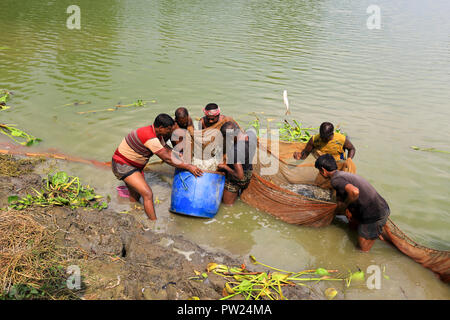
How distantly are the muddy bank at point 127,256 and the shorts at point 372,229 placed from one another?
3.74 feet

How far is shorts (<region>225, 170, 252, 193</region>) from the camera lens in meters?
4.57

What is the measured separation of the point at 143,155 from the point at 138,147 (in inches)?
6.0

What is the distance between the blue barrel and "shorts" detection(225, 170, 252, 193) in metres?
0.30

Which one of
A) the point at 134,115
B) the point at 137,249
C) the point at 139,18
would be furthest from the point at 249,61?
the point at 137,249

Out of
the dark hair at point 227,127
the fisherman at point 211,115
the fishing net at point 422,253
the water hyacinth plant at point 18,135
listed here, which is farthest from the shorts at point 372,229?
the water hyacinth plant at point 18,135

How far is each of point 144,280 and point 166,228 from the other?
1256 mm

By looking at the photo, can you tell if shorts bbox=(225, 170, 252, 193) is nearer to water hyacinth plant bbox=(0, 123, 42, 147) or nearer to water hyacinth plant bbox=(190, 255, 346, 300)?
water hyacinth plant bbox=(190, 255, 346, 300)

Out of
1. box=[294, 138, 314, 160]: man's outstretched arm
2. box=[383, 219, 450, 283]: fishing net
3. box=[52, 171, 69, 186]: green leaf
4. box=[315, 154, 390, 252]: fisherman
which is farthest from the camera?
box=[294, 138, 314, 160]: man's outstretched arm

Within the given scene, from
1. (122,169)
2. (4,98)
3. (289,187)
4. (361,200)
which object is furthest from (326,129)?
(4,98)

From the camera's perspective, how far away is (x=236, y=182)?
15.2 feet

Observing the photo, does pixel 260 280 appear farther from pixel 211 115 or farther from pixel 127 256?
pixel 211 115

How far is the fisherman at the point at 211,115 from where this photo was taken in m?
4.54

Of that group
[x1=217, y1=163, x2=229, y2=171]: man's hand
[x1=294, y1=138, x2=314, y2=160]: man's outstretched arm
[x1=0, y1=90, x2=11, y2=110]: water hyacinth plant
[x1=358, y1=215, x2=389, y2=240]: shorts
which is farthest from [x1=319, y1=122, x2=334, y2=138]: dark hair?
[x1=0, y1=90, x2=11, y2=110]: water hyacinth plant
